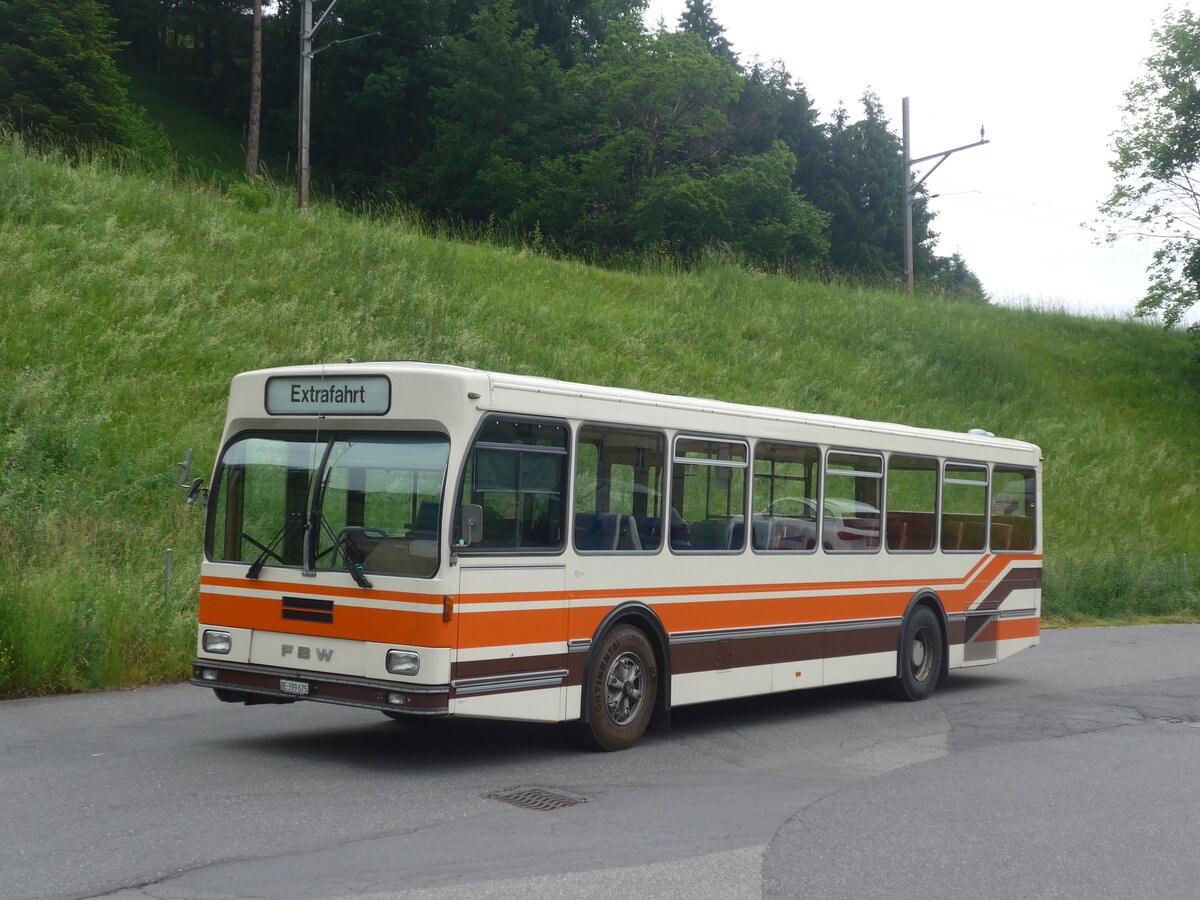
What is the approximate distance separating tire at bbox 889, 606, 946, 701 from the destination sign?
Answer: 6.64 m

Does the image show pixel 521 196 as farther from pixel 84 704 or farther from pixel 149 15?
pixel 84 704

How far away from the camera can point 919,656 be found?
13391 mm

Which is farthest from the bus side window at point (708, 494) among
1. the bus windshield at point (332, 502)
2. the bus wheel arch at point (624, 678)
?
the bus windshield at point (332, 502)

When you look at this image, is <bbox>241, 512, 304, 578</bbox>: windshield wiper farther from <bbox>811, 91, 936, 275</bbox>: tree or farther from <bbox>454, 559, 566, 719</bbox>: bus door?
<bbox>811, 91, 936, 275</bbox>: tree

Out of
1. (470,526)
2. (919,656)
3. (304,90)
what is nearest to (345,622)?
(470,526)

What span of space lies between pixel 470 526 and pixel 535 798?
178 centimetres

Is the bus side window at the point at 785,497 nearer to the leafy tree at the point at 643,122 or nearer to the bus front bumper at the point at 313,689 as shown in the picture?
the bus front bumper at the point at 313,689

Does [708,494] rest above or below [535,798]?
above

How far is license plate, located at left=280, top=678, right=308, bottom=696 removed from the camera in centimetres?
855

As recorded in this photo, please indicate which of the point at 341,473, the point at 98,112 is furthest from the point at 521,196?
the point at 341,473

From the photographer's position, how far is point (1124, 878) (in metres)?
6.42

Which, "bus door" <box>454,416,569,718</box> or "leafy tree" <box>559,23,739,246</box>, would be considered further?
"leafy tree" <box>559,23,739,246</box>

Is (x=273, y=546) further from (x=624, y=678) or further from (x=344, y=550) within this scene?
(x=624, y=678)

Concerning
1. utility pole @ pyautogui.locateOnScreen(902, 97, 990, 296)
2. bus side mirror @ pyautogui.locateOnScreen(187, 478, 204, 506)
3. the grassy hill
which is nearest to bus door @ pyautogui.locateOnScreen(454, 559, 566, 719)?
bus side mirror @ pyautogui.locateOnScreen(187, 478, 204, 506)
